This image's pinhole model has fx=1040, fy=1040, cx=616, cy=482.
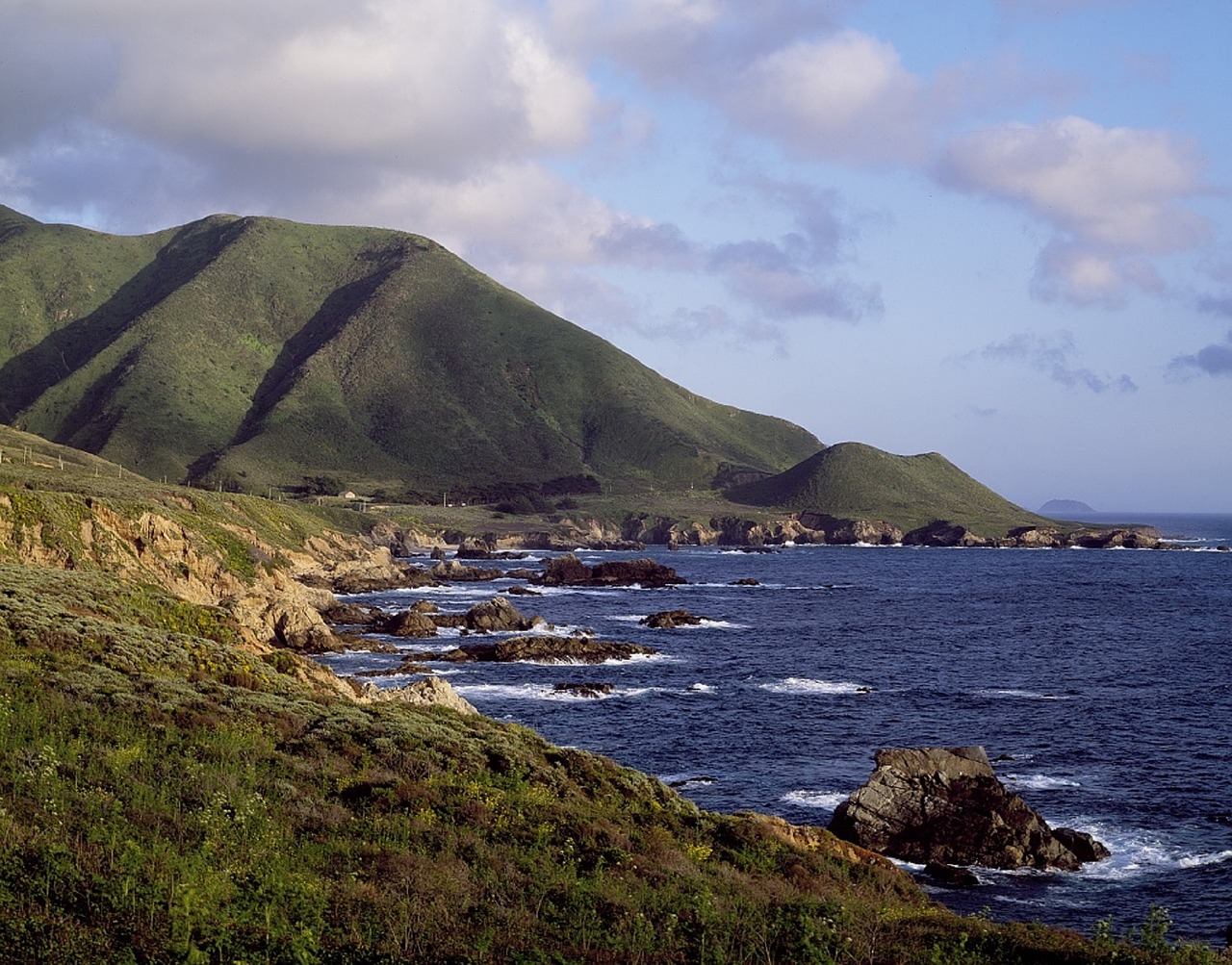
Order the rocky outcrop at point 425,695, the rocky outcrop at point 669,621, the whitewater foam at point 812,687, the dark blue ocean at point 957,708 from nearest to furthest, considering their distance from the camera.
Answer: the dark blue ocean at point 957,708 → the rocky outcrop at point 425,695 → the whitewater foam at point 812,687 → the rocky outcrop at point 669,621

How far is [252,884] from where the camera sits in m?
16.8

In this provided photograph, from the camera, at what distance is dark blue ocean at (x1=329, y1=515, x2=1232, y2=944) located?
3553 centimetres

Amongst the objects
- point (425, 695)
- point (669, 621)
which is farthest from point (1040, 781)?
point (669, 621)

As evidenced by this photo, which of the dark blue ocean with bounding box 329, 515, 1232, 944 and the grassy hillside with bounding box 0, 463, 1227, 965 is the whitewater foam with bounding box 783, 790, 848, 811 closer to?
the dark blue ocean with bounding box 329, 515, 1232, 944

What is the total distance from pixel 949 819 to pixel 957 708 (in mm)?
26041

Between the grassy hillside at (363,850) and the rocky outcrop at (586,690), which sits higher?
the grassy hillside at (363,850)

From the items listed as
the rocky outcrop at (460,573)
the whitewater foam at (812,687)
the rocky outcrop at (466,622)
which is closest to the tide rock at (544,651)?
the rocky outcrop at (466,622)

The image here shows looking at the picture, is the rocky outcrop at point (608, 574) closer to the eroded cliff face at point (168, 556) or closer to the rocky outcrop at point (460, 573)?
the rocky outcrop at point (460, 573)

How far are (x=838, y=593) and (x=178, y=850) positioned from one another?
123 metres

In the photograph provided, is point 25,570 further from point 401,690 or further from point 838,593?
point 838,593

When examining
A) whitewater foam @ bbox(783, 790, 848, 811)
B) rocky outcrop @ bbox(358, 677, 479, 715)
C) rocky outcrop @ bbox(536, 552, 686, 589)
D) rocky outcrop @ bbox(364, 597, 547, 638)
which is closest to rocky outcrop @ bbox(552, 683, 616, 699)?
rocky outcrop @ bbox(358, 677, 479, 715)

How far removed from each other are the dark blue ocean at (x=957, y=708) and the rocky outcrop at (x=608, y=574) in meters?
17.2

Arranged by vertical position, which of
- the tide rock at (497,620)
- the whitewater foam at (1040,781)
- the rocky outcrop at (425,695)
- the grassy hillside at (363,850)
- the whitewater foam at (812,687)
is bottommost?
the whitewater foam at (812,687)

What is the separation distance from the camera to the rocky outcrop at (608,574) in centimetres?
14262
